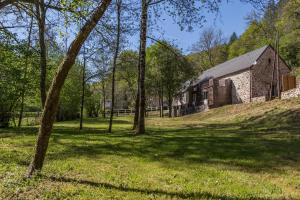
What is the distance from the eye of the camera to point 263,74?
4512 centimetres

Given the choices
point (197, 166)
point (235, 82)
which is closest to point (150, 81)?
point (235, 82)

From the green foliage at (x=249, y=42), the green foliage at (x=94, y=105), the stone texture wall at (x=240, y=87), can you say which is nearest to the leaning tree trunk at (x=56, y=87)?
the stone texture wall at (x=240, y=87)

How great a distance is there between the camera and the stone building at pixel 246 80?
44.5m

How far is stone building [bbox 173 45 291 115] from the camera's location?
4450 centimetres

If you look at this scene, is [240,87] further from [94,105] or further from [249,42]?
[249,42]

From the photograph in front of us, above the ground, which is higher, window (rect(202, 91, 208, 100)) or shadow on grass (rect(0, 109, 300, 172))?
window (rect(202, 91, 208, 100))

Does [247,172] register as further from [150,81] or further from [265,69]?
[150,81]

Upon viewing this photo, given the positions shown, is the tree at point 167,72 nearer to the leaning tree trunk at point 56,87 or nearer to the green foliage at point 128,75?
the green foliage at point 128,75

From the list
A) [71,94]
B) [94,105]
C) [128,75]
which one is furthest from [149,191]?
[94,105]

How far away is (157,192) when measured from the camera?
26.5ft

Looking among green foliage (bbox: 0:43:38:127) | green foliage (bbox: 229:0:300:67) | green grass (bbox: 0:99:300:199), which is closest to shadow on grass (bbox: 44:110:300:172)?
green grass (bbox: 0:99:300:199)

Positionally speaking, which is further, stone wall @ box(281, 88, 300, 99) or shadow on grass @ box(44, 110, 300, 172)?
stone wall @ box(281, 88, 300, 99)

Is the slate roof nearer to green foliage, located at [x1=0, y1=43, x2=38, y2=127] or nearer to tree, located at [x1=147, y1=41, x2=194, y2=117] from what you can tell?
tree, located at [x1=147, y1=41, x2=194, y2=117]

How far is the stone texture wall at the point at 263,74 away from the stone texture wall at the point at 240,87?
786 mm
